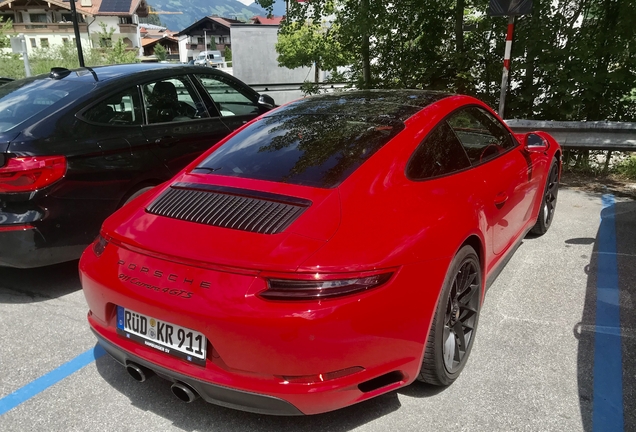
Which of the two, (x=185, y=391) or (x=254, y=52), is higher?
(x=254, y=52)

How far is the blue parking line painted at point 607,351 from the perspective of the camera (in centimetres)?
256

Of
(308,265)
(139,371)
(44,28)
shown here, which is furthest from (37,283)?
(44,28)

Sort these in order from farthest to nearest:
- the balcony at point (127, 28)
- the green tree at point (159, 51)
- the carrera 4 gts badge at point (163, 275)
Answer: the green tree at point (159, 51), the balcony at point (127, 28), the carrera 4 gts badge at point (163, 275)

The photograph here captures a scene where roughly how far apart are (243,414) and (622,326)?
2410 millimetres

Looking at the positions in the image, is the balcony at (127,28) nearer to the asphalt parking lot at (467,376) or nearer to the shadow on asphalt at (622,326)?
the asphalt parking lot at (467,376)

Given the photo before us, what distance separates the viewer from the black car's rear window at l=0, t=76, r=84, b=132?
13.1 feet

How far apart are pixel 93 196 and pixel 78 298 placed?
29.6 inches

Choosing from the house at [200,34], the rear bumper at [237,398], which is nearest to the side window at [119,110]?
the rear bumper at [237,398]

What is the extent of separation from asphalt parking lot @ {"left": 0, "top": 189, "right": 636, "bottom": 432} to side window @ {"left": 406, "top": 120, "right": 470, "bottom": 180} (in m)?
1.08

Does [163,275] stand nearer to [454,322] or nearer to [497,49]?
[454,322]

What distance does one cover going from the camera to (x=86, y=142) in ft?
13.1

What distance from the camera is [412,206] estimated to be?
254 cm

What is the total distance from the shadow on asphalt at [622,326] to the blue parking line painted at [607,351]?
2cm

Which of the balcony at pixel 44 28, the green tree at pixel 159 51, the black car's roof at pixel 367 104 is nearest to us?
the black car's roof at pixel 367 104
